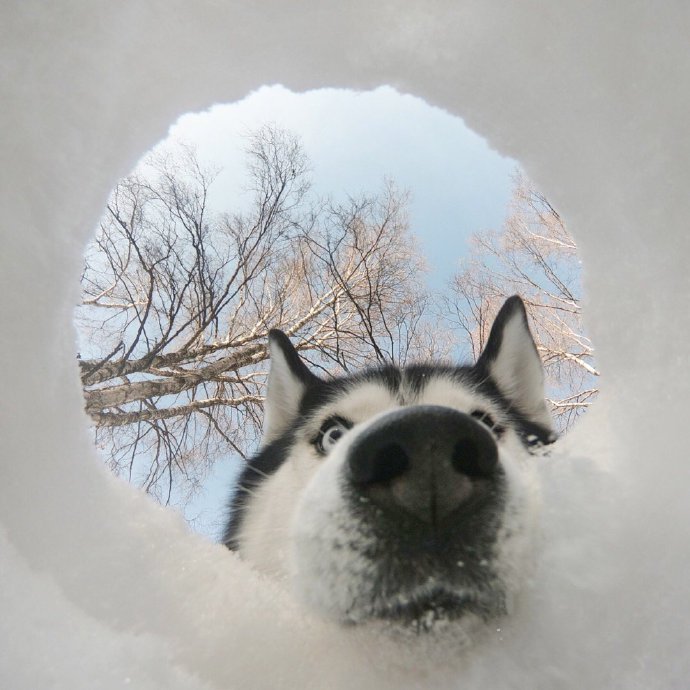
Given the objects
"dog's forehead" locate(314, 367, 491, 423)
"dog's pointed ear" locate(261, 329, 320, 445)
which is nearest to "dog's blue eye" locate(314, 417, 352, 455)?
"dog's forehead" locate(314, 367, 491, 423)

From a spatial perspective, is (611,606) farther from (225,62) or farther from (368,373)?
(225,62)

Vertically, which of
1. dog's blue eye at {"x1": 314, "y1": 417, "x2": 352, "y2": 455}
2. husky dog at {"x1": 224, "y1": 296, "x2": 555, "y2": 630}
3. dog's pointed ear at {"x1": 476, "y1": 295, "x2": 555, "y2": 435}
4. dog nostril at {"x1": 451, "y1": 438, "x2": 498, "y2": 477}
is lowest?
husky dog at {"x1": 224, "y1": 296, "x2": 555, "y2": 630}

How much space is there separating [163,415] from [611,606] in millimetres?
6934

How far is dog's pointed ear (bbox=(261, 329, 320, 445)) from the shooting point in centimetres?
285

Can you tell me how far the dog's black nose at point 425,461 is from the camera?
1.08 m

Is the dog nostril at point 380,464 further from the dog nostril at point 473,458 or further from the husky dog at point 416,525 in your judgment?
the dog nostril at point 473,458

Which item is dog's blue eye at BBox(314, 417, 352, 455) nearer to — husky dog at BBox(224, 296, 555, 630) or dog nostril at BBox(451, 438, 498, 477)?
husky dog at BBox(224, 296, 555, 630)

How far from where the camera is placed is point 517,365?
2760 mm

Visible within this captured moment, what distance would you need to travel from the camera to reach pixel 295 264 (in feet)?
25.9

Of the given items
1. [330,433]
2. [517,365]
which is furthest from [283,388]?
[517,365]

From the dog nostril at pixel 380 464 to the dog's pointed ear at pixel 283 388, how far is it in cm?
167

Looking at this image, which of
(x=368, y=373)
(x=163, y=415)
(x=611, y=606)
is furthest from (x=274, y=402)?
(x=163, y=415)

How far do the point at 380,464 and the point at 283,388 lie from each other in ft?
5.96

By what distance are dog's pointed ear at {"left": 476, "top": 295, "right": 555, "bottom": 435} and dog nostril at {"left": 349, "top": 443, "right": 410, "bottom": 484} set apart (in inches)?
67.7
